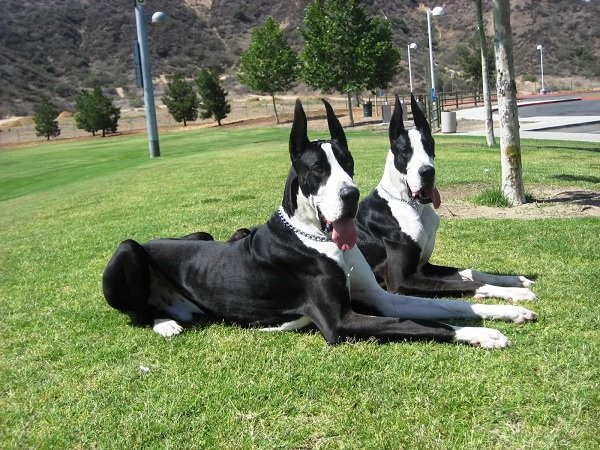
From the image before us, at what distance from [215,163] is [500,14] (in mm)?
11831

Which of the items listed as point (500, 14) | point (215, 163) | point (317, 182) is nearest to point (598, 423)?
point (317, 182)

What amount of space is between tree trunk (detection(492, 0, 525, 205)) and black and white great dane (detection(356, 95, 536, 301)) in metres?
3.95

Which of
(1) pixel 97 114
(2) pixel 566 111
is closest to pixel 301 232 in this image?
(2) pixel 566 111

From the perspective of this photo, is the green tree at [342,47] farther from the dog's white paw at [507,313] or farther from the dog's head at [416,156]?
the dog's white paw at [507,313]

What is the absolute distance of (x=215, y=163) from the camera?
19.2 m

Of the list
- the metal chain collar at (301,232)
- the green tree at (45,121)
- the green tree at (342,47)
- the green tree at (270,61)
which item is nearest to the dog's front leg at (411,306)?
the metal chain collar at (301,232)

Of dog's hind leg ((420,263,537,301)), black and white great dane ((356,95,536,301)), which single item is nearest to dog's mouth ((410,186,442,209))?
black and white great dane ((356,95,536,301))

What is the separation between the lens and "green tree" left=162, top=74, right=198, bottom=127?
2180 inches

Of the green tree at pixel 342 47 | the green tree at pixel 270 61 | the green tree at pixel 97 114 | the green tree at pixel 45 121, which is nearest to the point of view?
the green tree at pixel 342 47

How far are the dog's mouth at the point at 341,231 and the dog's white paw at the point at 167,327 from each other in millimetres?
1457

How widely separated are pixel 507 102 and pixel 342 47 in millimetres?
34097

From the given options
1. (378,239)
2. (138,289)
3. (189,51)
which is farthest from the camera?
(189,51)

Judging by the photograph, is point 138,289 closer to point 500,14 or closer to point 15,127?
point 500,14

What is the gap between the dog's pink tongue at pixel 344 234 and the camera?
3809mm
